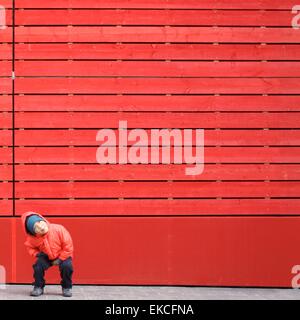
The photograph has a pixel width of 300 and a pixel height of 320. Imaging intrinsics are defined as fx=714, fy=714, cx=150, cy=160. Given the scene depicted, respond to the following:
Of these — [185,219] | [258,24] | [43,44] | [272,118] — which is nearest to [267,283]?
[185,219]

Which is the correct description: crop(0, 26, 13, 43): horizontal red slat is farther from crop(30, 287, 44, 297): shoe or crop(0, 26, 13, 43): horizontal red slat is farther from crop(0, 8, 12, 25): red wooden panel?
crop(30, 287, 44, 297): shoe

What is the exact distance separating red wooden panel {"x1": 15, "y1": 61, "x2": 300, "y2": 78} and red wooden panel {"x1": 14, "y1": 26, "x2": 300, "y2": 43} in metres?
0.31

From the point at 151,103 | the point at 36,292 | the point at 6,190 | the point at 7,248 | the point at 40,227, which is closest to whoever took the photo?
the point at 40,227

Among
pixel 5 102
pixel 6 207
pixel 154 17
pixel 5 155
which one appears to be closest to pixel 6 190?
pixel 6 207

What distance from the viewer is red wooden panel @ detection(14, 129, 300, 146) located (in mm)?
9609

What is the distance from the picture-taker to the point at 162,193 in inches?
379

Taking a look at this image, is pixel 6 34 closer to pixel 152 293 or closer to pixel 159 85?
pixel 159 85

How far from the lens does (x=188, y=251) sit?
31.3 feet

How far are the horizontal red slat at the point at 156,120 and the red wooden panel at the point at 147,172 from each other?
541 millimetres

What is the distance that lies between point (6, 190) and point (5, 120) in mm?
942

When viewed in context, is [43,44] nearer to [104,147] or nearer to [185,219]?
[104,147]

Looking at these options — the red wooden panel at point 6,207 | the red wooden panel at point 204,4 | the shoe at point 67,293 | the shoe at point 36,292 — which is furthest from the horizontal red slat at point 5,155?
the red wooden panel at point 204,4

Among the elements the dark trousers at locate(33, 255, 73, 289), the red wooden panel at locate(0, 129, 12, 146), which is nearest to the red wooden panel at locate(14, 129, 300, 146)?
the red wooden panel at locate(0, 129, 12, 146)

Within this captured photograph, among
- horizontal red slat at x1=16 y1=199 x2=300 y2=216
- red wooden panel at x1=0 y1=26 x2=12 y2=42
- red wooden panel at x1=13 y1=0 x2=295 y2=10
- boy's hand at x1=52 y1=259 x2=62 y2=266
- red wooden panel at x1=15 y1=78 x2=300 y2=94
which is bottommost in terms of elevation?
boy's hand at x1=52 y1=259 x2=62 y2=266
